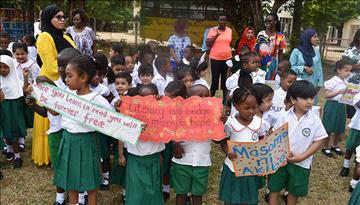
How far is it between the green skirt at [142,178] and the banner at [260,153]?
2.06ft

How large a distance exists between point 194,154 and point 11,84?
2523 mm

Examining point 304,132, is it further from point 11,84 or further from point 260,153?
point 11,84

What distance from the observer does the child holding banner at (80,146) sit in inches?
104

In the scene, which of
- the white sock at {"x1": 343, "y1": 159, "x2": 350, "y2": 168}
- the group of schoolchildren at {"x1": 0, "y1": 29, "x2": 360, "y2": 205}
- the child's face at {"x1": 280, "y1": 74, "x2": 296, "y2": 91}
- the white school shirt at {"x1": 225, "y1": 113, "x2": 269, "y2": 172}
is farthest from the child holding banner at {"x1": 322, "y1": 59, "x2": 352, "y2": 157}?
the white school shirt at {"x1": 225, "y1": 113, "x2": 269, "y2": 172}

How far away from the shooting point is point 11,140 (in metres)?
4.25

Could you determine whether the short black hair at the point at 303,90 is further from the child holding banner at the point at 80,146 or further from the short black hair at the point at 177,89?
the child holding banner at the point at 80,146

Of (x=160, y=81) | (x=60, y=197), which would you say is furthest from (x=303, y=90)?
(x=60, y=197)

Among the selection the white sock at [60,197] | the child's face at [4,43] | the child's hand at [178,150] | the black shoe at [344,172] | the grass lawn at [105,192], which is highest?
the child's face at [4,43]

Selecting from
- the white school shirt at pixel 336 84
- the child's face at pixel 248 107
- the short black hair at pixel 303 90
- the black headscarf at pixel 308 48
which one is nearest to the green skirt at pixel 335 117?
the white school shirt at pixel 336 84

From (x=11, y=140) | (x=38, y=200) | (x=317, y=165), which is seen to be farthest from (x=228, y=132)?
(x=11, y=140)

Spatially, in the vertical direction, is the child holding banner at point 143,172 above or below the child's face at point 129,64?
below

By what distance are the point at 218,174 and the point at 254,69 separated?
4.39ft

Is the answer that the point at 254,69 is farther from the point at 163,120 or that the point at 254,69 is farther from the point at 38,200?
the point at 38,200

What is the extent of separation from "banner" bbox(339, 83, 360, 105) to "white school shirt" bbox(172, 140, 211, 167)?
2601 mm
